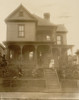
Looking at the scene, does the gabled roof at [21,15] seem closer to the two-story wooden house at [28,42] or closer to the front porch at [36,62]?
→ the two-story wooden house at [28,42]

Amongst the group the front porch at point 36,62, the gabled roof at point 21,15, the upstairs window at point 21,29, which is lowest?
the front porch at point 36,62

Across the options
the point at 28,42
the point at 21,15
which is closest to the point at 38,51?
the point at 28,42

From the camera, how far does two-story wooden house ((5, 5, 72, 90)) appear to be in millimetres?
25406

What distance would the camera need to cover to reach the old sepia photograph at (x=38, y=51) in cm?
1478

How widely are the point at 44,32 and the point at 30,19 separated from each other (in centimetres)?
280

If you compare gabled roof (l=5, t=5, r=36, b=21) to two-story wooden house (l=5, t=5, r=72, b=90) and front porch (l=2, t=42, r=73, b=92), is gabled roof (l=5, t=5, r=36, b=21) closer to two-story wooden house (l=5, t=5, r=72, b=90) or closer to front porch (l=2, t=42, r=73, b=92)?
two-story wooden house (l=5, t=5, r=72, b=90)

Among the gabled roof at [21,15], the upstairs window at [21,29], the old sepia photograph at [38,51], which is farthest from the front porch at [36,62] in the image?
the gabled roof at [21,15]

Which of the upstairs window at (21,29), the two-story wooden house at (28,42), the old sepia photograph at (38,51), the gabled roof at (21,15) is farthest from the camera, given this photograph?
the gabled roof at (21,15)

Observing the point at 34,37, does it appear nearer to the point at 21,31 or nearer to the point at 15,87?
the point at 21,31

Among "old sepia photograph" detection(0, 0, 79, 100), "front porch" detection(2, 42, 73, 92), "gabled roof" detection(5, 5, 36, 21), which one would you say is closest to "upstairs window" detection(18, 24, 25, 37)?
"old sepia photograph" detection(0, 0, 79, 100)

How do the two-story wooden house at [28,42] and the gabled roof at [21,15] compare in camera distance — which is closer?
the two-story wooden house at [28,42]

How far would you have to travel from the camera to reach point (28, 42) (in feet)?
84.1

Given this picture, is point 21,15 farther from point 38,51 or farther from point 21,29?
point 38,51

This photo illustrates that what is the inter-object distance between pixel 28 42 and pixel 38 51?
2331mm
